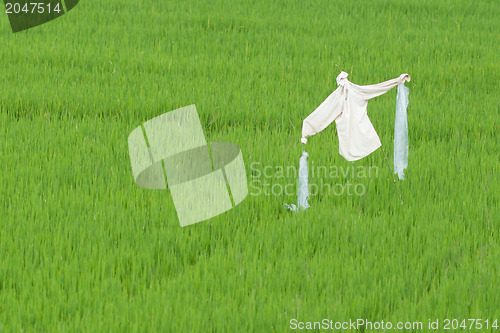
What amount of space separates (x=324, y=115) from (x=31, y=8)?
5.93 meters

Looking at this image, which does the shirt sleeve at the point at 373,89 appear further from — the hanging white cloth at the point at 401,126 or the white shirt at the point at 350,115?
the hanging white cloth at the point at 401,126

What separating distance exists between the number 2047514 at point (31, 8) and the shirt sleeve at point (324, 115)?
5.55 m

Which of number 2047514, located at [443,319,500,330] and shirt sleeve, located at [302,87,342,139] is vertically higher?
shirt sleeve, located at [302,87,342,139]

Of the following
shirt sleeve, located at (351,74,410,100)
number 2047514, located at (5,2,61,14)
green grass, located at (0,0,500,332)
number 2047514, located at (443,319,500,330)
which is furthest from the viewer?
Answer: number 2047514, located at (5,2,61,14)

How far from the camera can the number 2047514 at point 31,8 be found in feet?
25.7

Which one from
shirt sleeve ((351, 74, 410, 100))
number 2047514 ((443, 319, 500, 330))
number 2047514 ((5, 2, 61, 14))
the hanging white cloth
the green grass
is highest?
number 2047514 ((5, 2, 61, 14))

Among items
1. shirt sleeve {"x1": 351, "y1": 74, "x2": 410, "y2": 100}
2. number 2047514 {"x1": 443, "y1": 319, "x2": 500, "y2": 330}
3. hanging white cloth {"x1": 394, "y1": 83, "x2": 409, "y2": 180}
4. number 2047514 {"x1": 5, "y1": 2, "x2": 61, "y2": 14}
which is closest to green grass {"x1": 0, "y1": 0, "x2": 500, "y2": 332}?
number 2047514 {"x1": 443, "y1": 319, "x2": 500, "y2": 330}

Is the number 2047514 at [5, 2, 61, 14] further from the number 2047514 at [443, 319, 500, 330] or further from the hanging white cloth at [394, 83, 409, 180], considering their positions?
the number 2047514 at [443, 319, 500, 330]

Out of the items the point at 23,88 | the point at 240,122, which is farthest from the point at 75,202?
the point at 23,88

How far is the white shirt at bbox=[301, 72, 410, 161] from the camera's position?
329 centimetres

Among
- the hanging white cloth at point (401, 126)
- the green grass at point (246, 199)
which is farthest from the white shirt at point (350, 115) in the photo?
the green grass at point (246, 199)

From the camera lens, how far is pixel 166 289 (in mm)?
→ 2830

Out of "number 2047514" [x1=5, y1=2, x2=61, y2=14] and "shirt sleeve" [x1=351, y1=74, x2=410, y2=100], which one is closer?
"shirt sleeve" [x1=351, y1=74, x2=410, y2=100]

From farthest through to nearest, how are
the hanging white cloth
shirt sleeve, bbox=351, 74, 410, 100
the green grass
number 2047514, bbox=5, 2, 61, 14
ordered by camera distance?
number 2047514, bbox=5, 2, 61, 14 → the hanging white cloth → shirt sleeve, bbox=351, 74, 410, 100 → the green grass
